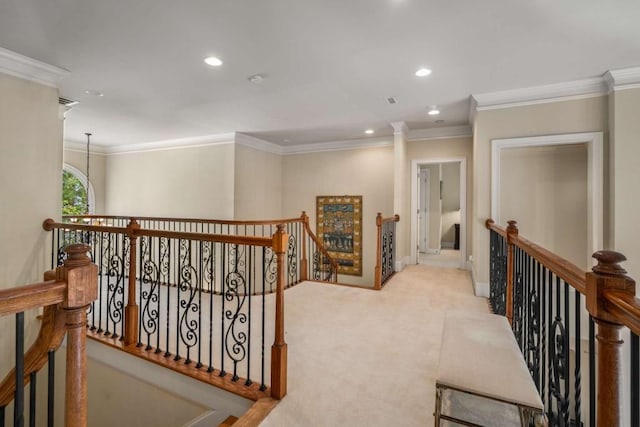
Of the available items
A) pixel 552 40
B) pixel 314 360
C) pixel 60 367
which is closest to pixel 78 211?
pixel 60 367

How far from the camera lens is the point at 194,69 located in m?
3.24

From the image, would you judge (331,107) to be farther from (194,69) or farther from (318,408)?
(318,408)

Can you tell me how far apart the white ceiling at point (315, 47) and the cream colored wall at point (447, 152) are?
121 cm

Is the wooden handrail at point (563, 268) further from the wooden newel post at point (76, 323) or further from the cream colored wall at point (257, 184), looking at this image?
the cream colored wall at point (257, 184)

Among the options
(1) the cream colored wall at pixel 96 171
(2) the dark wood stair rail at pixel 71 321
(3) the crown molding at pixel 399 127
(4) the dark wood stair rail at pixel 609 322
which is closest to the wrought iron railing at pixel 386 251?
(3) the crown molding at pixel 399 127

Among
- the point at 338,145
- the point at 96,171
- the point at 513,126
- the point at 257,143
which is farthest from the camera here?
the point at 96,171

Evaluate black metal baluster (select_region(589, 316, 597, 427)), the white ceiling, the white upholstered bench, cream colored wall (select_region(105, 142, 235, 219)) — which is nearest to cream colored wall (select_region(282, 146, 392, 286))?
cream colored wall (select_region(105, 142, 235, 219))

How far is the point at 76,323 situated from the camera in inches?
38.9

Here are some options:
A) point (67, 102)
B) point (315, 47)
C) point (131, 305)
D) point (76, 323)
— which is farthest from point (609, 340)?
point (67, 102)

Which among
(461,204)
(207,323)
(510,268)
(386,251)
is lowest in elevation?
(207,323)

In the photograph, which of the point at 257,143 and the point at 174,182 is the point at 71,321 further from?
the point at 174,182

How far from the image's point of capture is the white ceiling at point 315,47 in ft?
7.45

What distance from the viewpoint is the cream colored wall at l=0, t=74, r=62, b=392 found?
10.2 feet

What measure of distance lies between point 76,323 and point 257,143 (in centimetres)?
591
